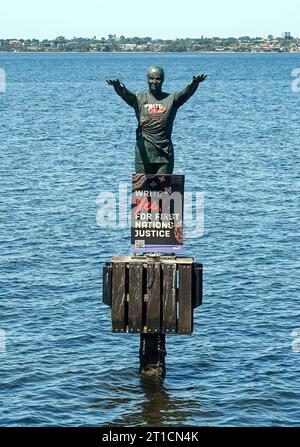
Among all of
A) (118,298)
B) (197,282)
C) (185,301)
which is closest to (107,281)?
(118,298)

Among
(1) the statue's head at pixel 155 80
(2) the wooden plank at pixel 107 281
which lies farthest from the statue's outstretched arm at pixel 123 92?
(2) the wooden plank at pixel 107 281

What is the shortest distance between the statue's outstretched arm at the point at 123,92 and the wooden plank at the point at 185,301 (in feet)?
11.5

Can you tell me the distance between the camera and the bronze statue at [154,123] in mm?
23812

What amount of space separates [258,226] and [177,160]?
83.5ft

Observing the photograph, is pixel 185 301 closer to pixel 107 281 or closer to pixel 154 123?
pixel 107 281

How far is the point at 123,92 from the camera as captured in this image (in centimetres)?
2358

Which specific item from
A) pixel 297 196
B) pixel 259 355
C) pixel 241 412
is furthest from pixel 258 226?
pixel 241 412

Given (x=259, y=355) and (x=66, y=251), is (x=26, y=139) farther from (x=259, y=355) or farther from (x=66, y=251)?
(x=259, y=355)

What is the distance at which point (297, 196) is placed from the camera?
56.2m

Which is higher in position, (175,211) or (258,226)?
(175,211)

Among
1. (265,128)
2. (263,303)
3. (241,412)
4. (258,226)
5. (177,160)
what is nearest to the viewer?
(241,412)

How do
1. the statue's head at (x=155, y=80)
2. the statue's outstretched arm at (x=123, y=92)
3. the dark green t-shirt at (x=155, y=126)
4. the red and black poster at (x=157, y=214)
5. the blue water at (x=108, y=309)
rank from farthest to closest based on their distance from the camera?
the blue water at (x=108, y=309) < the dark green t-shirt at (x=155, y=126) < the statue's head at (x=155, y=80) < the red and black poster at (x=157, y=214) < the statue's outstretched arm at (x=123, y=92)

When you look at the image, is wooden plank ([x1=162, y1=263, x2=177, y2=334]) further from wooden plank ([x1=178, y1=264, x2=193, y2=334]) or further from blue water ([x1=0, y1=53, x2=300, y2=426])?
blue water ([x1=0, y1=53, x2=300, y2=426])

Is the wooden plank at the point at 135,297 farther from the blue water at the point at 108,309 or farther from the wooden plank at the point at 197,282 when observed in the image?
the blue water at the point at 108,309
